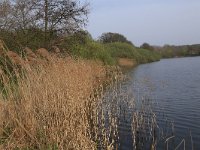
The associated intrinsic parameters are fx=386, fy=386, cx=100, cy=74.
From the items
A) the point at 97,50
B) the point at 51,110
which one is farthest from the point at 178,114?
the point at 97,50

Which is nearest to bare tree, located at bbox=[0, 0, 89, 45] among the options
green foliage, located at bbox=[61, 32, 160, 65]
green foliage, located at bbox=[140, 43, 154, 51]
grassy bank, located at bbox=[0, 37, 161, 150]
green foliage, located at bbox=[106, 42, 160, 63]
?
green foliage, located at bbox=[61, 32, 160, 65]

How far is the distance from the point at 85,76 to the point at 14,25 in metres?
7.83

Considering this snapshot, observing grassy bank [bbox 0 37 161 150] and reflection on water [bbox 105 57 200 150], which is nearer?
grassy bank [bbox 0 37 161 150]

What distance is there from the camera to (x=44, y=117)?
24.3 ft

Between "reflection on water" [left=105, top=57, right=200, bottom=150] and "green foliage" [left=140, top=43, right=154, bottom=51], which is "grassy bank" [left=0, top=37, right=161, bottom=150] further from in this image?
"green foliage" [left=140, top=43, right=154, bottom=51]

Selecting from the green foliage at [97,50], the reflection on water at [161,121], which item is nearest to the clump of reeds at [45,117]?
the reflection on water at [161,121]

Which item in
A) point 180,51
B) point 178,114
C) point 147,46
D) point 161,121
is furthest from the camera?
point 180,51

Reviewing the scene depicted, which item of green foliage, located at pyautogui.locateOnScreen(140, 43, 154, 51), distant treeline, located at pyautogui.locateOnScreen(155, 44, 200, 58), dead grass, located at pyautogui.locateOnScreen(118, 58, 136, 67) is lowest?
dead grass, located at pyautogui.locateOnScreen(118, 58, 136, 67)

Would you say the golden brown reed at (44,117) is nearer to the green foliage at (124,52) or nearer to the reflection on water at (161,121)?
the reflection on water at (161,121)

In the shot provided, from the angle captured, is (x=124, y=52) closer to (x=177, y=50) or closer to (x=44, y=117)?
(x=177, y=50)

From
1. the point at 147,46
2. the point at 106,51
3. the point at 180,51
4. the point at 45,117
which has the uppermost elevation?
the point at 147,46

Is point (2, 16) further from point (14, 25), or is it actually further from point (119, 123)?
point (119, 123)

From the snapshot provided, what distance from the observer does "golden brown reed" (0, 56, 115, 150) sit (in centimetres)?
686

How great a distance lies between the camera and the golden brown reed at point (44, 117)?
6.86m
